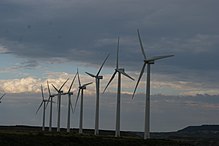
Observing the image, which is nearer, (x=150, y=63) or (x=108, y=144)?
(x=108, y=144)

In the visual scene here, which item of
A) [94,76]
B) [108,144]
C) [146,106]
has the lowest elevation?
[108,144]

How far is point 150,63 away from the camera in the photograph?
91.1 metres

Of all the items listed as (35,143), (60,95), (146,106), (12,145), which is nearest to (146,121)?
(146,106)

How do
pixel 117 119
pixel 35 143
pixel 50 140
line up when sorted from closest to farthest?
pixel 35 143
pixel 50 140
pixel 117 119

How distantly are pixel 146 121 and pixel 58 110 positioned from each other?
2171 inches

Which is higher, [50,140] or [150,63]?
[150,63]

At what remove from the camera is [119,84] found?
104 meters

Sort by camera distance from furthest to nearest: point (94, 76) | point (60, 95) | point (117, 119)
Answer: point (60, 95) < point (94, 76) < point (117, 119)

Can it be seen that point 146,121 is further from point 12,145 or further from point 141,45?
point 12,145

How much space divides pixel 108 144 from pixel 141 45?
85.5 feet

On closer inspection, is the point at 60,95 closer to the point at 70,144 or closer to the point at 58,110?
the point at 58,110

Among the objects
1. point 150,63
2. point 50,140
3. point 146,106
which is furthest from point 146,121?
point 50,140

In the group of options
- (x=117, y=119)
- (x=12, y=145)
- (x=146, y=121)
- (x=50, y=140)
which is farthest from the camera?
(x=117, y=119)

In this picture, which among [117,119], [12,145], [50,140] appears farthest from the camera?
[117,119]
